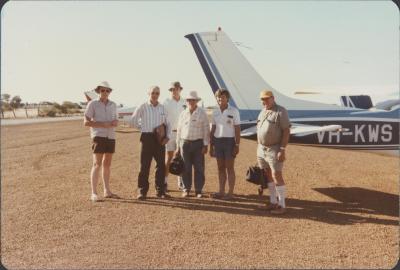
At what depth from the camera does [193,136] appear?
594 centimetres

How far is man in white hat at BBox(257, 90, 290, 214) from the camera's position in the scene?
5109 millimetres

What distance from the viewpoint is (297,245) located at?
405 centimetres

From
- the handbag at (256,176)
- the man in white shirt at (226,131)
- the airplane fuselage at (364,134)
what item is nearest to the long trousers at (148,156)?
the man in white shirt at (226,131)

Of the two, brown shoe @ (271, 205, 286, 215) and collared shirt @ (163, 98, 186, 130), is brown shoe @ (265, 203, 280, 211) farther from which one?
collared shirt @ (163, 98, 186, 130)

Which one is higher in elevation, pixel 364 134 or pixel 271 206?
pixel 364 134

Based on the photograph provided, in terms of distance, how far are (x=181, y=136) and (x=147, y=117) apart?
68cm

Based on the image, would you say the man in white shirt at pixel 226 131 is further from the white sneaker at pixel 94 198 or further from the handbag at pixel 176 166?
the white sneaker at pixel 94 198

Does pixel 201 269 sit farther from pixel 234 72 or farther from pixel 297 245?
pixel 234 72

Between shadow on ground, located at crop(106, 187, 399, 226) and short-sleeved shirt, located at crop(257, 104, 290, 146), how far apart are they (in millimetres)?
1141

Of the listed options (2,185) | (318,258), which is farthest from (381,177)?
(2,185)

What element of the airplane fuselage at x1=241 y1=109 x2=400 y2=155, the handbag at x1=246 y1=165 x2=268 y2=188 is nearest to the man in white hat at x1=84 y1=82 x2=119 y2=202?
the handbag at x1=246 y1=165 x2=268 y2=188

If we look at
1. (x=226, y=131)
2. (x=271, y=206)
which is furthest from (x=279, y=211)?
(x=226, y=131)

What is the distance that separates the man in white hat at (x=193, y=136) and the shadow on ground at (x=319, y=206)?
55cm

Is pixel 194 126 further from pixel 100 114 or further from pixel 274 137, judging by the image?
pixel 100 114
